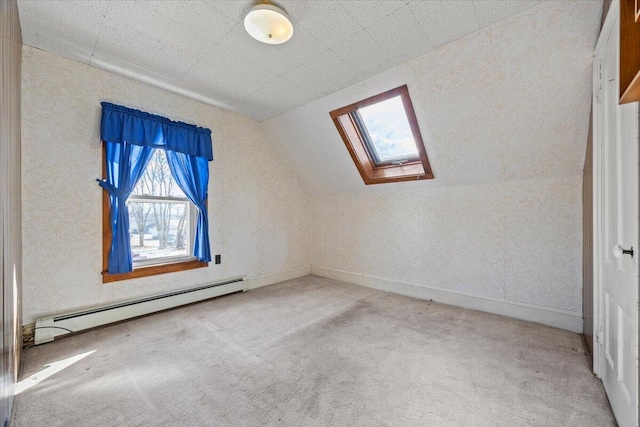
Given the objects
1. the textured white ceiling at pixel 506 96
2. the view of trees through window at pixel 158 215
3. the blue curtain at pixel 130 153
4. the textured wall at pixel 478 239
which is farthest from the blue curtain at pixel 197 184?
the textured wall at pixel 478 239

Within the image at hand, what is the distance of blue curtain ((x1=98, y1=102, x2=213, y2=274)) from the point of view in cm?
254

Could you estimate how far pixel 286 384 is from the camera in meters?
1.67

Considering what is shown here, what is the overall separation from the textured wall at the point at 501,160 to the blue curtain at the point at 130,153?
4.65 feet

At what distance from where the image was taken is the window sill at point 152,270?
8.46 ft

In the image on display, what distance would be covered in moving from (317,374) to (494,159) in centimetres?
254

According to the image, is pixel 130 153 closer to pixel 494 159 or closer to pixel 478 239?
pixel 494 159

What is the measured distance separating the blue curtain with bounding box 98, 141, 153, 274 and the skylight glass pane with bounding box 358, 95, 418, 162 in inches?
99.8

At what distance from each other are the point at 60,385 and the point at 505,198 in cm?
390

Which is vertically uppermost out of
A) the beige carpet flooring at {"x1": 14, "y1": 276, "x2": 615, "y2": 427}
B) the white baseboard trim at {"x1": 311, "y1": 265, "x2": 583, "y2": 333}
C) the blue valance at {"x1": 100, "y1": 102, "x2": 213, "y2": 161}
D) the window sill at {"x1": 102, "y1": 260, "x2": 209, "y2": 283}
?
the blue valance at {"x1": 100, "y1": 102, "x2": 213, "y2": 161}

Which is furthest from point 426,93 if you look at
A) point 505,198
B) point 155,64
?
point 155,64

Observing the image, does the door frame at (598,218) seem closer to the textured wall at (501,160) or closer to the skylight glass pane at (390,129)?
the textured wall at (501,160)

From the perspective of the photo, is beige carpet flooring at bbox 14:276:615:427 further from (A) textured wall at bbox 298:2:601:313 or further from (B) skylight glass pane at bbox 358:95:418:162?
(B) skylight glass pane at bbox 358:95:418:162

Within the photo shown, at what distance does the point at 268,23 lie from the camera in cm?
175

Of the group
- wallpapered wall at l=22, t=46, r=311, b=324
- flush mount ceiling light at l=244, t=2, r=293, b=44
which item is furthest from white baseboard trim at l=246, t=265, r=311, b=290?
flush mount ceiling light at l=244, t=2, r=293, b=44
